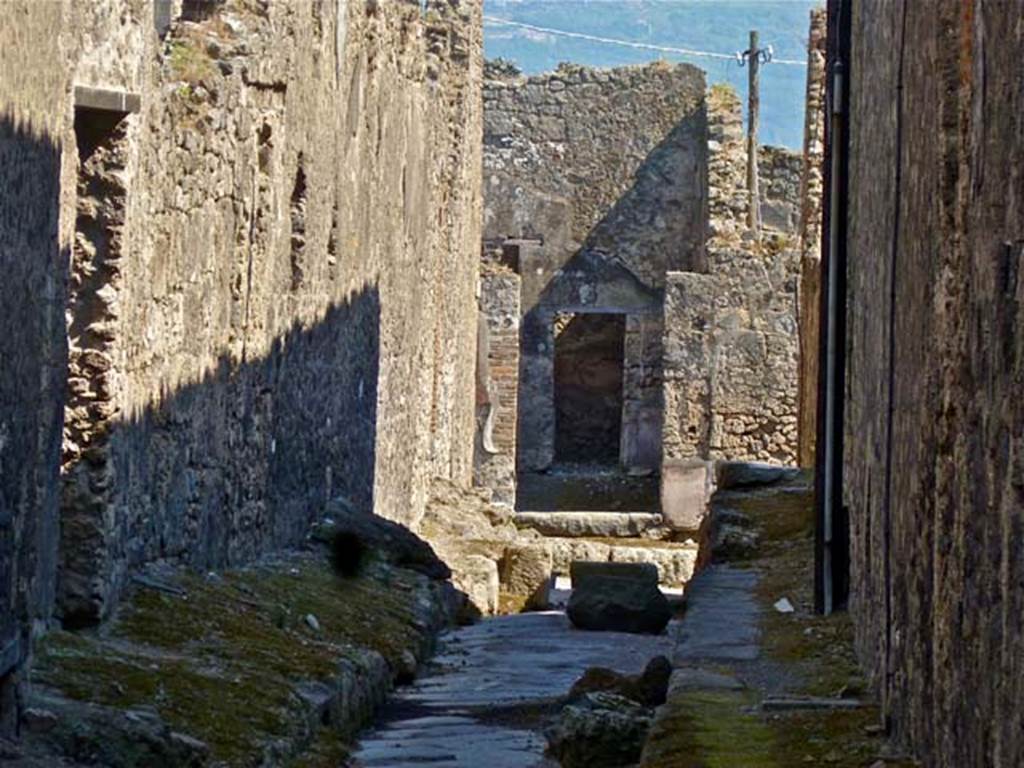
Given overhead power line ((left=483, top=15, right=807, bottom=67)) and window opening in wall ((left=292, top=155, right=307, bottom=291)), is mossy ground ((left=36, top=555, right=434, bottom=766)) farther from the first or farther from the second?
overhead power line ((left=483, top=15, right=807, bottom=67))

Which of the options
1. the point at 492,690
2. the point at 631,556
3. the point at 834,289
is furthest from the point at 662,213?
the point at 492,690

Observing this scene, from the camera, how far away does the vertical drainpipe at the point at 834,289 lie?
34.6ft

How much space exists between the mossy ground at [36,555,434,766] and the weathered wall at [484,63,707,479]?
18227mm

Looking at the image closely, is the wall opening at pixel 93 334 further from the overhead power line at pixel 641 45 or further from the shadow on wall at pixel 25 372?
the overhead power line at pixel 641 45

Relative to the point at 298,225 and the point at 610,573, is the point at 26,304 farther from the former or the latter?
the point at 610,573

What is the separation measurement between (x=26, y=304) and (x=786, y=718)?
2349mm

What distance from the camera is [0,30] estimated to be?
20.5ft

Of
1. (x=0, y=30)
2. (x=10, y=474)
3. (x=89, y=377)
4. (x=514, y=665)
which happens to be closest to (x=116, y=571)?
(x=89, y=377)

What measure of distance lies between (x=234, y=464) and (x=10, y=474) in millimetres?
4358

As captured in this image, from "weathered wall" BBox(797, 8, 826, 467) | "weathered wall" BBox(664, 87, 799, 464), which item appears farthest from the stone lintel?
"weathered wall" BBox(664, 87, 799, 464)

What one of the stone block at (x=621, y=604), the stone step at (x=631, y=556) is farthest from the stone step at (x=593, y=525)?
the stone block at (x=621, y=604)

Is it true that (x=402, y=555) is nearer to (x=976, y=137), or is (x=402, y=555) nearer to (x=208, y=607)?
(x=208, y=607)

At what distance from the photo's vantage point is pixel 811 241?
2025cm

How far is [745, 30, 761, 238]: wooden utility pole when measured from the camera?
29234 millimetres
